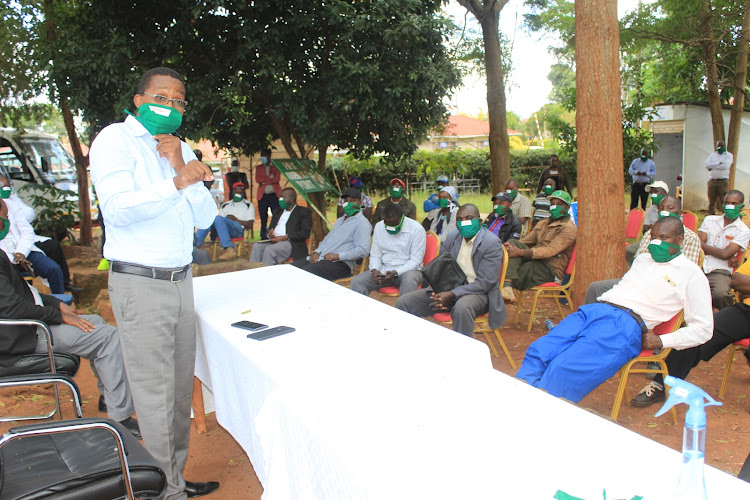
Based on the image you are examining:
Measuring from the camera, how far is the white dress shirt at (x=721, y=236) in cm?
544

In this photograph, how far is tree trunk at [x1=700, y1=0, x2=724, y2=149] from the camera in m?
11.0

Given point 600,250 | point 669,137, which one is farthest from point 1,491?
point 669,137

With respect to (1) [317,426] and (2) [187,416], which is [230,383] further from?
(1) [317,426]

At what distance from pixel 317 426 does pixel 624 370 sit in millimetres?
2427

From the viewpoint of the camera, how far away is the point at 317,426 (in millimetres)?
1860

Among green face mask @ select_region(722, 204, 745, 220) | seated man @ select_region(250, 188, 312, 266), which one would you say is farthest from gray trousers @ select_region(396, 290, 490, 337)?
seated man @ select_region(250, 188, 312, 266)

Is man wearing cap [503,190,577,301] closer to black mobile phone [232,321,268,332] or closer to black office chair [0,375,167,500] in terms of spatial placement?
black mobile phone [232,321,268,332]

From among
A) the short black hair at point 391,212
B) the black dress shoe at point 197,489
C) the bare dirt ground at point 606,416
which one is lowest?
the bare dirt ground at point 606,416

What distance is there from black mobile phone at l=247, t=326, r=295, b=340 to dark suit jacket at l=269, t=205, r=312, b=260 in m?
4.65

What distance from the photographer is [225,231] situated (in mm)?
8781

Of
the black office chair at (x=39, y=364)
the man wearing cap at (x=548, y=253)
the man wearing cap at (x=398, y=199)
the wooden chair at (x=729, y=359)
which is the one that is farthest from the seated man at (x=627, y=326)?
the man wearing cap at (x=398, y=199)

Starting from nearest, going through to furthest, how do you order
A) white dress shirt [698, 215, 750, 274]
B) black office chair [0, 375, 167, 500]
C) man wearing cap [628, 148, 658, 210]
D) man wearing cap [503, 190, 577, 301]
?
black office chair [0, 375, 167, 500] < white dress shirt [698, 215, 750, 274] < man wearing cap [503, 190, 577, 301] < man wearing cap [628, 148, 658, 210]

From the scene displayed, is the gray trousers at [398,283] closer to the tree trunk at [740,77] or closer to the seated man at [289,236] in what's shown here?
the seated man at [289,236]

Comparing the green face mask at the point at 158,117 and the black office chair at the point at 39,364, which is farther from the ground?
the green face mask at the point at 158,117
